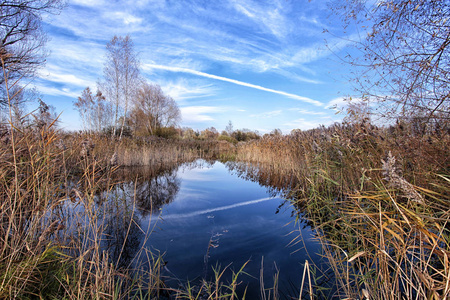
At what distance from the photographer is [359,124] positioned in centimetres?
352

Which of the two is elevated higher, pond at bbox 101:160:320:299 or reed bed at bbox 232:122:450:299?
reed bed at bbox 232:122:450:299

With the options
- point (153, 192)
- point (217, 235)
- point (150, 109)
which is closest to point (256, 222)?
point (217, 235)

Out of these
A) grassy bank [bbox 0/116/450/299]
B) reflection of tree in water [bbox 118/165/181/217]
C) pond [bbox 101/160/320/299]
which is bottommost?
pond [bbox 101/160/320/299]

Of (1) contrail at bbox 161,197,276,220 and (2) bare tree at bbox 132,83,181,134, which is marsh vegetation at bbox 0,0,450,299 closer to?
(1) contrail at bbox 161,197,276,220

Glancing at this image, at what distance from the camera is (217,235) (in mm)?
3936

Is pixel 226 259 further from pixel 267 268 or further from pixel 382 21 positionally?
pixel 382 21

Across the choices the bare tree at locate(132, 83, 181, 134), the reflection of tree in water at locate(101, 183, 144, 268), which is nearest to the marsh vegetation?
the reflection of tree in water at locate(101, 183, 144, 268)

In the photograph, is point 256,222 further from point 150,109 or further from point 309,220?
point 150,109

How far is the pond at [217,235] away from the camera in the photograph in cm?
281

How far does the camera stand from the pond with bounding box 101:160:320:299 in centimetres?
281

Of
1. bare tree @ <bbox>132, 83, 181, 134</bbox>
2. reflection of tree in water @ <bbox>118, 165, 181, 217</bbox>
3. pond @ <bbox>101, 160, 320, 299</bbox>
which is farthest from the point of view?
bare tree @ <bbox>132, 83, 181, 134</bbox>

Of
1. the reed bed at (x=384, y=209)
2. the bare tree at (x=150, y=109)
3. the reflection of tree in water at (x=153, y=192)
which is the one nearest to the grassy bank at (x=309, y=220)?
the reed bed at (x=384, y=209)

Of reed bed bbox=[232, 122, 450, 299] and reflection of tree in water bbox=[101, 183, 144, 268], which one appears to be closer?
reed bed bbox=[232, 122, 450, 299]

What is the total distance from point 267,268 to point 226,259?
23.4 inches
